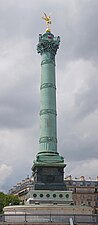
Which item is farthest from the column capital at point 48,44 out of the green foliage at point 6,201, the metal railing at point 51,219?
the metal railing at point 51,219

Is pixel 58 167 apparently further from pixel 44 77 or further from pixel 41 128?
pixel 44 77

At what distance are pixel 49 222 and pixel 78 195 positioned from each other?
72.6m

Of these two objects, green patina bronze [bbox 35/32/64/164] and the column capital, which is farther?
the column capital

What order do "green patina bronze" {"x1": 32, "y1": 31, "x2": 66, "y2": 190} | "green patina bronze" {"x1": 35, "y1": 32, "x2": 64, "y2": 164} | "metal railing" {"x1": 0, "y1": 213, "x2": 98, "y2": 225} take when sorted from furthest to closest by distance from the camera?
"green patina bronze" {"x1": 35, "y1": 32, "x2": 64, "y2": 164}, "green patina bronze" {"x1": 32, "y1": 31, "x2": 66, "y2": 190}, "metal railing" {"x1": 0, "y1": 213, "x2": 98, "y2": 225}

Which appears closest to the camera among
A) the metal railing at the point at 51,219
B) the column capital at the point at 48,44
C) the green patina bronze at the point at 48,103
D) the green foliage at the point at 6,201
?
the metal railing at the point at 51,219

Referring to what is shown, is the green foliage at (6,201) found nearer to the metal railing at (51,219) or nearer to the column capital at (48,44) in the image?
the column capital at (48,44)

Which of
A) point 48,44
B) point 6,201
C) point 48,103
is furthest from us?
point 6,201

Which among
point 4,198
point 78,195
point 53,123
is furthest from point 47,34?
point 78,195

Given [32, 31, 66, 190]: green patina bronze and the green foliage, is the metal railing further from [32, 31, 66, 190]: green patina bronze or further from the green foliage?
the green foliage

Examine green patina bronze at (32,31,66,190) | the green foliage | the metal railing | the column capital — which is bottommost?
the metal railing

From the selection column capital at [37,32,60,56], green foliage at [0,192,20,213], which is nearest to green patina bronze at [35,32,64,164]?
column capital at [37,32,60,56]

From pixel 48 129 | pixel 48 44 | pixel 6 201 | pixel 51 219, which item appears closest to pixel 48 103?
pixel 48 129

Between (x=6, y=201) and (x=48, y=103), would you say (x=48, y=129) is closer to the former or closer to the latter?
(x=48, y=103)

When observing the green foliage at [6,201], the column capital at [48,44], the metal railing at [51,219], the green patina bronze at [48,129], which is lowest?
the metal railing at [51,219]
